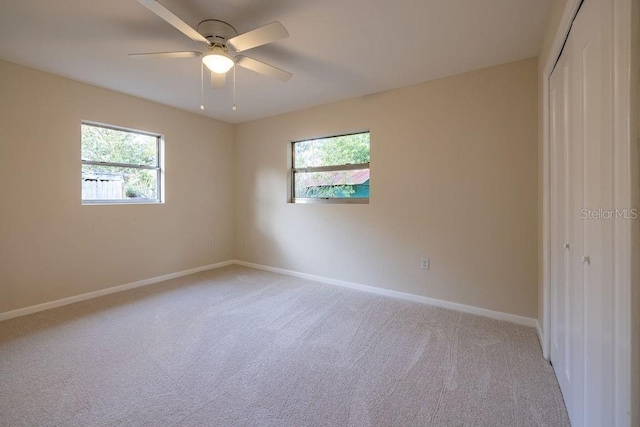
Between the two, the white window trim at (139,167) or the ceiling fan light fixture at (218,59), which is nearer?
the ceiling fan light fixture at (218,59)

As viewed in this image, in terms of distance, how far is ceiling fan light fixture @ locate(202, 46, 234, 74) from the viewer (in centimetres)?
196

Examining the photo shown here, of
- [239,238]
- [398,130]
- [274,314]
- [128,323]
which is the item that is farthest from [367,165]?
[128,323]

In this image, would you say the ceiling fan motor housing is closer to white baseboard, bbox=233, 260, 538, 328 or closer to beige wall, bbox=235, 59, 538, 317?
beige wall, bbox=235, 59, 538, 317

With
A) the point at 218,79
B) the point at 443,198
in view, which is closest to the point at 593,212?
the point at 443,198

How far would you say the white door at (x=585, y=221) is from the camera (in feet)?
3.13

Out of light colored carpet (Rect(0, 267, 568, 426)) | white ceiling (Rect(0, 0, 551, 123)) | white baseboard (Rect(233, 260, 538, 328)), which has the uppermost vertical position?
white ceiling (Rect(0, 0, 551, 123))

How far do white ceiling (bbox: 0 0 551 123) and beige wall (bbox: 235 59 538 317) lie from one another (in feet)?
1.12

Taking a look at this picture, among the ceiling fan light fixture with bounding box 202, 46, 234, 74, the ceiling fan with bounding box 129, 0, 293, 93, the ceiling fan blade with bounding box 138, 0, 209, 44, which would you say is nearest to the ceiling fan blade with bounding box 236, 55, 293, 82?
the ceiling fan with bounding box 129, 0, 293, 93

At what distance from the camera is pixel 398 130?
3.16 metres

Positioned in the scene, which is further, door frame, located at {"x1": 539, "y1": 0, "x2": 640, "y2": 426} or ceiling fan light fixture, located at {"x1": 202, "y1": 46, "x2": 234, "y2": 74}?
ceiling fan light fixture, located at {"x1": 202, "y1": 46, "x2": 234, "y2": 74}

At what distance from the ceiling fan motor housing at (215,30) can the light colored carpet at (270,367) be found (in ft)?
7.72

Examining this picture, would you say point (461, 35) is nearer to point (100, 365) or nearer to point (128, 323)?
point (100, 365)

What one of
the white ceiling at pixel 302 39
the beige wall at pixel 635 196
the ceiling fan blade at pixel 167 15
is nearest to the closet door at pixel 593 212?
the beige wall at pixel 635 196

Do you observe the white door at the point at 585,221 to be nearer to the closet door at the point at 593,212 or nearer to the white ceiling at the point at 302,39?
the closet door at the point at 593,212
